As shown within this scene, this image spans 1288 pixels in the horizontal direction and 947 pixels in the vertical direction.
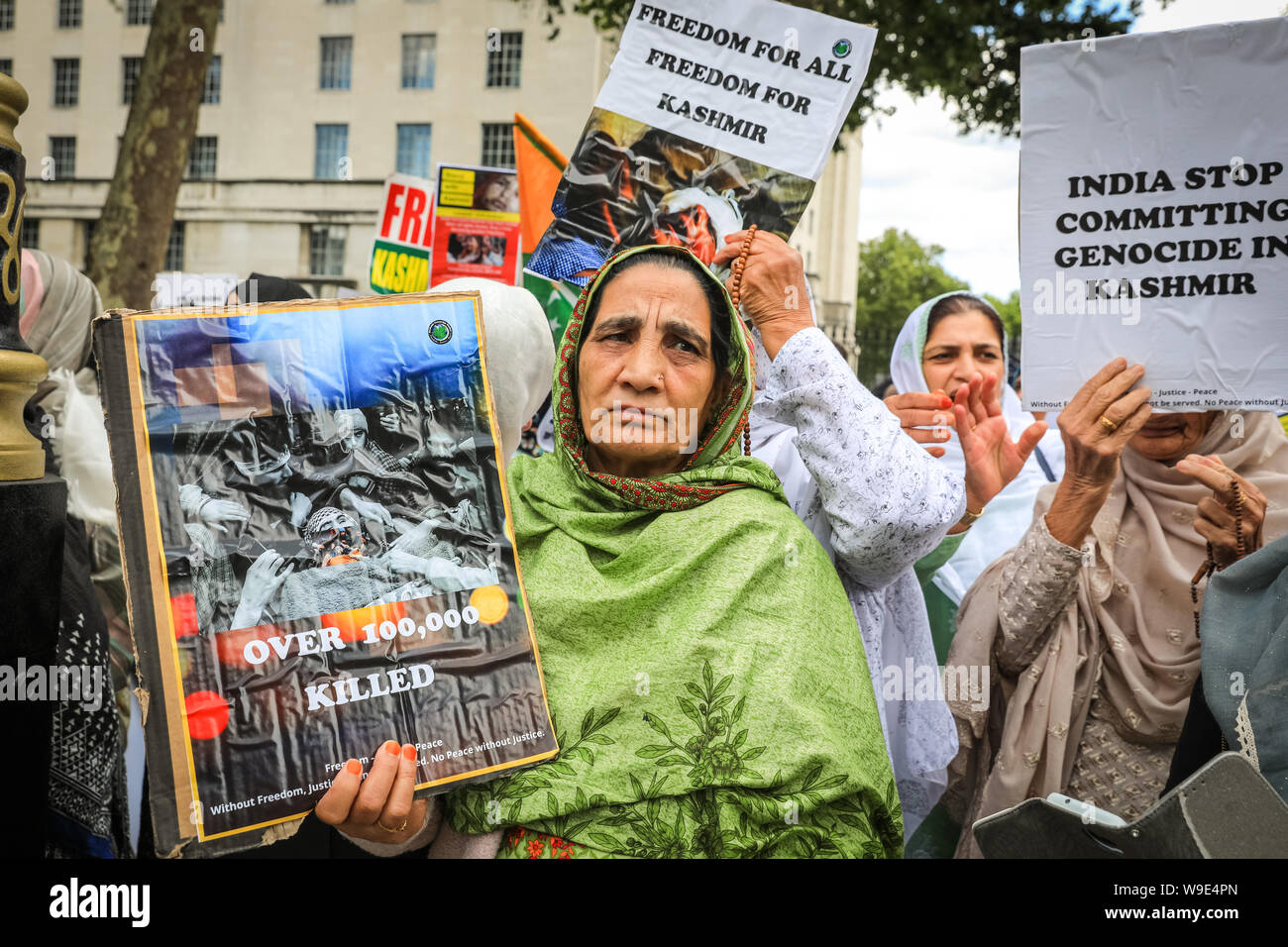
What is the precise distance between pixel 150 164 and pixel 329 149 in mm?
23505

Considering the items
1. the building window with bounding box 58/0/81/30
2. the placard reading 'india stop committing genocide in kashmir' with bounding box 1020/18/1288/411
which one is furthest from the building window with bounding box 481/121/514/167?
the placard reading 'india stop committing genocide in kashmir' with bounding box 1020/18/1288/411

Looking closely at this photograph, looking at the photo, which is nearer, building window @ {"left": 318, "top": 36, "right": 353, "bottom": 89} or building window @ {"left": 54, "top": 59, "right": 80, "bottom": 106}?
building window @ {"left": 54, "top": 59, "right": 80, "bottom": 106}

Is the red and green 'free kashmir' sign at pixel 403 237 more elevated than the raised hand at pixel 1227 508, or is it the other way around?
the red and green 'free kashmir' sign at pixel 403 237

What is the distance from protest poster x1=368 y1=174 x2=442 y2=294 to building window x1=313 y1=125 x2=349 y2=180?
2592cm

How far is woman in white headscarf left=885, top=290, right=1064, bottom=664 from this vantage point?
2881 mm

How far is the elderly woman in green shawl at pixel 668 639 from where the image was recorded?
1.65 meters

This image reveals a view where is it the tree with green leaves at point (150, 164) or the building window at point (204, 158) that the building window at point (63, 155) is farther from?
the tree with green leaves at point (150, 164)

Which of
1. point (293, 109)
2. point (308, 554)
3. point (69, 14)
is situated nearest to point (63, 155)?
point (69, 14)

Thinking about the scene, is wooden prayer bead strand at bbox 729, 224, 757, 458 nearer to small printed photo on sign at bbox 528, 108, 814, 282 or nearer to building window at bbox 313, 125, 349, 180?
small printed photo on sign at bbox 528, 108, 814, 282

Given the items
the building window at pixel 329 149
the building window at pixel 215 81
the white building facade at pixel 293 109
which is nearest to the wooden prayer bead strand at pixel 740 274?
the white building facade at pixel 293 109

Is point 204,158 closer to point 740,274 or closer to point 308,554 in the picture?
point 740,274

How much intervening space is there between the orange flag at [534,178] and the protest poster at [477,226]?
0.89m

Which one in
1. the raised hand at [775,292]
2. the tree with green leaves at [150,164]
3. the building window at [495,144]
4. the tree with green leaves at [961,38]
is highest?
the building window at [495,144]
